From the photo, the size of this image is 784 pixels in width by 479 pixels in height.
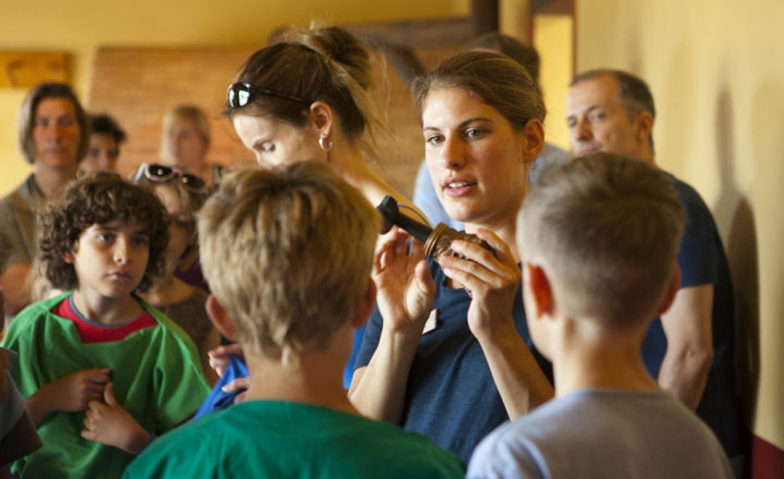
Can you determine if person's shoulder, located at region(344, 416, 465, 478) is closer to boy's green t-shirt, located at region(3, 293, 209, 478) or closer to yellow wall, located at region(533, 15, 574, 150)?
boy's green t-shirt, located at region(3, 293, 209, 478)

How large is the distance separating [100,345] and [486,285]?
3.91ft

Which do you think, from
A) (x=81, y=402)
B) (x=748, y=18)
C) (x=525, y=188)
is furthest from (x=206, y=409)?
(x=748, y=18)

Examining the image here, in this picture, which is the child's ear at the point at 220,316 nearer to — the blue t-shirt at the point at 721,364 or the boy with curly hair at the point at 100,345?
the boy with curly hair at the point at 100,345

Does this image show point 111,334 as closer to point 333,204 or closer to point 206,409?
point 206,409

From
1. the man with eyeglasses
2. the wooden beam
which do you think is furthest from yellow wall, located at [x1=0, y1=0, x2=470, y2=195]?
the man with eyeglasses

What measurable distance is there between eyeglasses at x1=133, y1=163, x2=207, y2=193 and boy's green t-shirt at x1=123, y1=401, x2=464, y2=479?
78.6 inches

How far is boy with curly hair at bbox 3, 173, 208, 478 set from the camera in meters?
2.14

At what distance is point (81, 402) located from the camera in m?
2.15

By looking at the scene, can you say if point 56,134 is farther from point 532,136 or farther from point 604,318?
point 604,318

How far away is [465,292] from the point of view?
167cm

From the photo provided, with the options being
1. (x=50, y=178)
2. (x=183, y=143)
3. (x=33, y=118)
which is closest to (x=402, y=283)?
(x=50, y=178)

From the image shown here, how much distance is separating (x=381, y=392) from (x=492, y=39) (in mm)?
2003

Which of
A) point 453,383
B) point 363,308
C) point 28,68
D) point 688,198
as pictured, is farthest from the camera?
point 28,68

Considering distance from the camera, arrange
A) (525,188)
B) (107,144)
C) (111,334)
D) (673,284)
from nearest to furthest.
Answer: (673,284) → (525,188) → (111,334) → (107,144)
